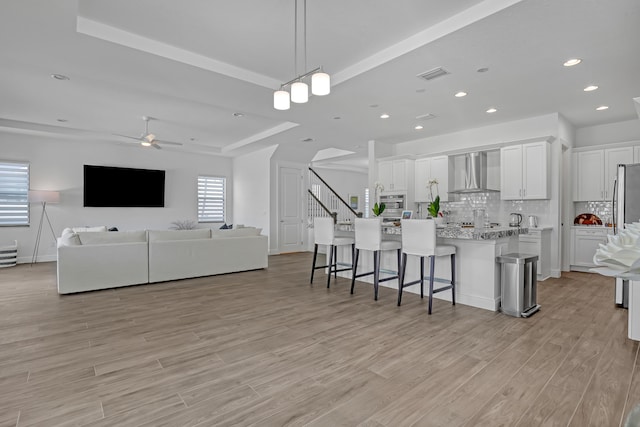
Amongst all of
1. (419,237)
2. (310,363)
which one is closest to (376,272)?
(419,237)

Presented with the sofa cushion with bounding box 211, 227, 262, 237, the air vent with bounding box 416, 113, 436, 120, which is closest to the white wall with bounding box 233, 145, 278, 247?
the sofa cushion with bounding box 211, 227, 262, 237

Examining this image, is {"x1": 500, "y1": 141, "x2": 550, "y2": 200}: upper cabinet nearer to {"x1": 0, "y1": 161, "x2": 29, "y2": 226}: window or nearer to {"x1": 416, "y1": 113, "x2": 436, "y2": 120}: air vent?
{"x1": 416, "y1": 113, "x2": 436, "y2": 120}: air vent

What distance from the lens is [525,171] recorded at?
19.3ft

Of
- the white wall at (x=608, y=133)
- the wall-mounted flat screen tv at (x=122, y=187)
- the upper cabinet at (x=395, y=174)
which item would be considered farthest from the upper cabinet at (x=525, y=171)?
the wall-mounted flat screen tv at (x=122, y=187)

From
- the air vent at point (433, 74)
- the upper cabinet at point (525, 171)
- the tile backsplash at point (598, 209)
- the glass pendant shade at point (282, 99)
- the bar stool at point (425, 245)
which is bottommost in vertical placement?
the bar stool at point (425, 245)

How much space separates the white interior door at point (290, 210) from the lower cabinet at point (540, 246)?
5652 mm

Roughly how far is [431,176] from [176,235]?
16.8ft

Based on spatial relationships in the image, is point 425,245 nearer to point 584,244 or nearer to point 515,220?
point 515,220

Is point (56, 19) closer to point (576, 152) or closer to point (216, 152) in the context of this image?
point (216, 152)

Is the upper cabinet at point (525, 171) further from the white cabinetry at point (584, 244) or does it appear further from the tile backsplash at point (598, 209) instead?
the tile backsplash at point (598, 209)

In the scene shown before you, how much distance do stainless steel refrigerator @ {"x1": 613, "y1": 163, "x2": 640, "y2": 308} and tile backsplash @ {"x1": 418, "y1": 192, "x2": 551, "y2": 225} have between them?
6.62ft

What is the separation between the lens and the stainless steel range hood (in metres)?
6.45

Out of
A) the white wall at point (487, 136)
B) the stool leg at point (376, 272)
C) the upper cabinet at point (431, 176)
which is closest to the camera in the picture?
the stool leg at point (376, 272)

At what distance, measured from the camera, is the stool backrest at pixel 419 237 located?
376cm
